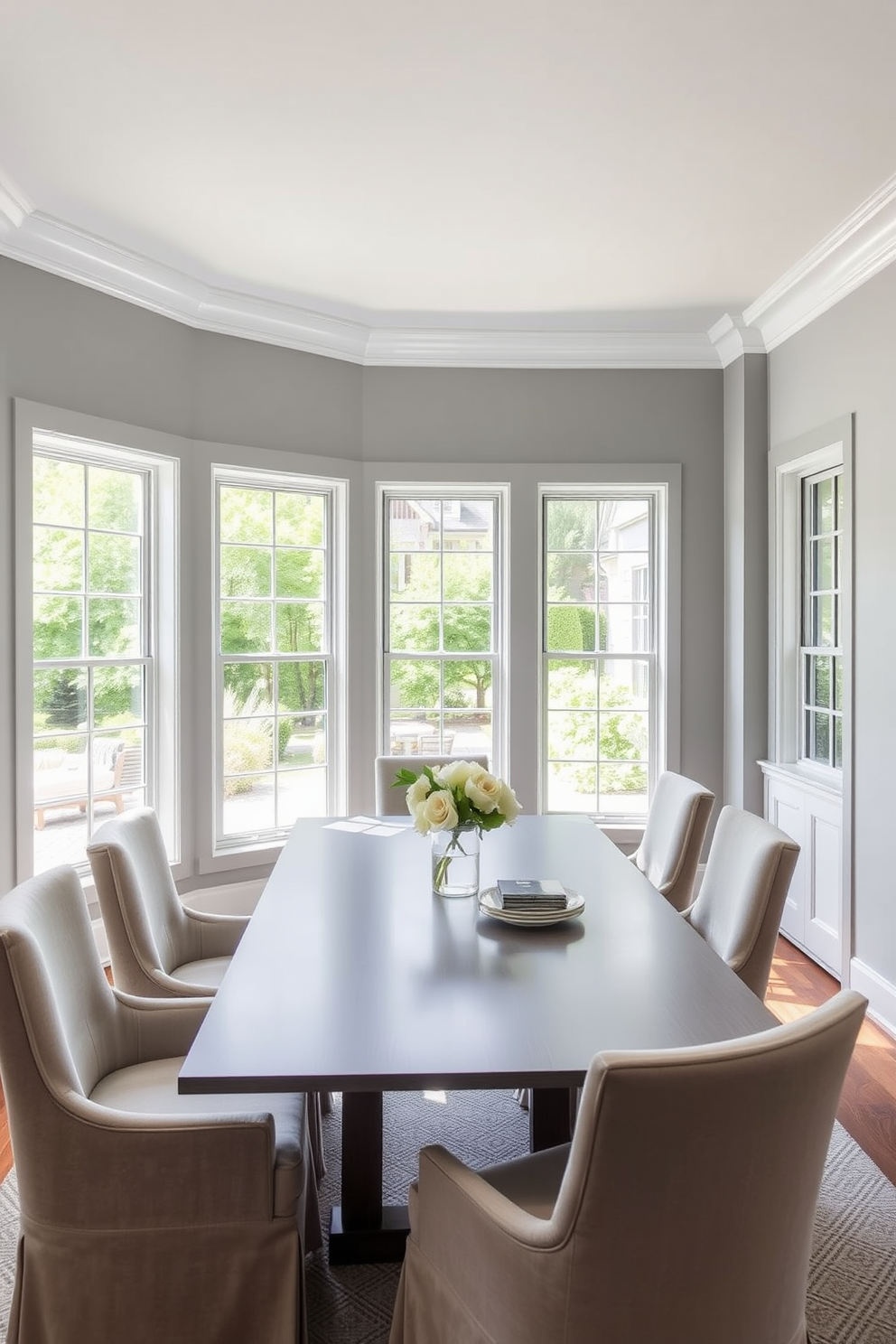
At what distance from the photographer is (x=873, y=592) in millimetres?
3316

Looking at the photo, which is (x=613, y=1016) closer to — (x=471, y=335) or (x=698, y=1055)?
(x=698, y=1055)

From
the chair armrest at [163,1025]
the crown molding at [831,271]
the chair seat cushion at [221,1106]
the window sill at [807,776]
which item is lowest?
the chair seat cushion at [221,1106]

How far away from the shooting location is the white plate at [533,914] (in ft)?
6.59

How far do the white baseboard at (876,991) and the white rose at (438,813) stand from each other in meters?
1.92

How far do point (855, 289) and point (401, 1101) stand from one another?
3.44 meters

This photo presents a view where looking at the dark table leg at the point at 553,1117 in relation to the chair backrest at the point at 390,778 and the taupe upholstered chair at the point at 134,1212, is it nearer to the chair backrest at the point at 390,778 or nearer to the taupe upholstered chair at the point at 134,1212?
the taupe upholstered chair at the point at 134,1212

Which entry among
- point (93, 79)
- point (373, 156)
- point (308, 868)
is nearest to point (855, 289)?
point (373, 156)

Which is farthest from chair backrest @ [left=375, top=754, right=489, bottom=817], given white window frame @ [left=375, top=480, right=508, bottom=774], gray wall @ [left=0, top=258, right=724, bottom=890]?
gray wall @ [left=0, top=258, right=724, bottom=890]

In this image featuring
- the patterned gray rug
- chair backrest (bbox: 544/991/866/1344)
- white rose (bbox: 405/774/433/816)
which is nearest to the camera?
chair backrest (bbox: 544/991/866/1344)

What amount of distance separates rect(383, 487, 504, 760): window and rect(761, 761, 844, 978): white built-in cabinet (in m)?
1.45

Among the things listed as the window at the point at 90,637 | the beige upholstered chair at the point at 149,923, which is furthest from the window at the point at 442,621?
the beige upholstered chair at the point at 149,923

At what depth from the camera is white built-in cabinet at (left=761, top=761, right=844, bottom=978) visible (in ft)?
11.8

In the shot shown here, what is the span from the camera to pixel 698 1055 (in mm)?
1018

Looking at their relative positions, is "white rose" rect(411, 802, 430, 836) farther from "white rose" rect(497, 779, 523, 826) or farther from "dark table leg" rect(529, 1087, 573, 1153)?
"dark table leg" rect(529, 1087, 573, 1153)
